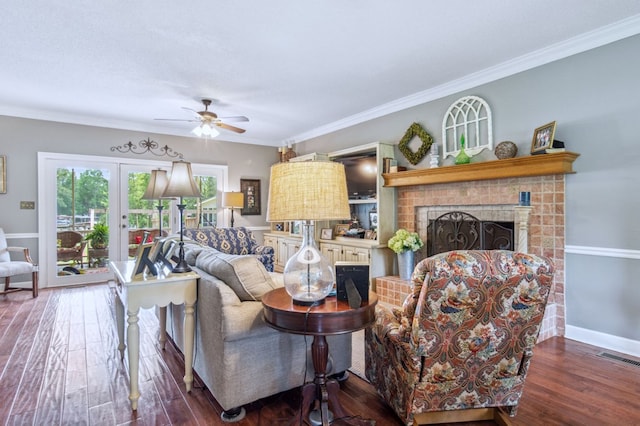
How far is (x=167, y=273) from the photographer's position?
2.28 m

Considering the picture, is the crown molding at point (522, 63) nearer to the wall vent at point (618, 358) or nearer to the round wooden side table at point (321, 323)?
the wall vent at point (618, 358)

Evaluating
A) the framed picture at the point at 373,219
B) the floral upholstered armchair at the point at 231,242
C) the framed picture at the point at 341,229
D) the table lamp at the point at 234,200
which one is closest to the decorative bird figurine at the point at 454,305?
the framed picture at the point at 373,219

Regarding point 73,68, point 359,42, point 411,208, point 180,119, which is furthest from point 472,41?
point 180,119

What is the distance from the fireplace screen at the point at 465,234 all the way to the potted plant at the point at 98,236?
4975mm

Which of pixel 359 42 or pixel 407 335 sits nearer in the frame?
pixel 407 335

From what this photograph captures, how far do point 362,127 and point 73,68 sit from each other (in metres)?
3.66

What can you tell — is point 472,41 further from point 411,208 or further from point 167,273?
point 167,273

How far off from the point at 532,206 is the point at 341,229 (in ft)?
9.12

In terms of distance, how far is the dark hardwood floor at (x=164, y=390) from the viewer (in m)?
1.93

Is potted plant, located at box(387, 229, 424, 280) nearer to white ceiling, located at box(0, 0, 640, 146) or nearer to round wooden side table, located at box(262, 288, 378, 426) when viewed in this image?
white ceiling, located at box(0, 0, 640, 146)

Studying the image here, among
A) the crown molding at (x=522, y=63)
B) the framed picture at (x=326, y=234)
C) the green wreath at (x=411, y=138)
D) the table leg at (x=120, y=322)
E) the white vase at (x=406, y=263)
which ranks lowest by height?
the table leg at (x=120, y=322)

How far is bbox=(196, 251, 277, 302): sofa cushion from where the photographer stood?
1992 mm

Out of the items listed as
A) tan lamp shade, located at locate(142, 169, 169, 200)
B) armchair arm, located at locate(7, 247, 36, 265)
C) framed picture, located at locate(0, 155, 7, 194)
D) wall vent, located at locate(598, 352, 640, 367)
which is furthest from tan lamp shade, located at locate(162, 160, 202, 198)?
framed picture, located at locate(0, 155, 7, 194)

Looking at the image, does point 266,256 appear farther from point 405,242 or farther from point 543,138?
point 543,138
